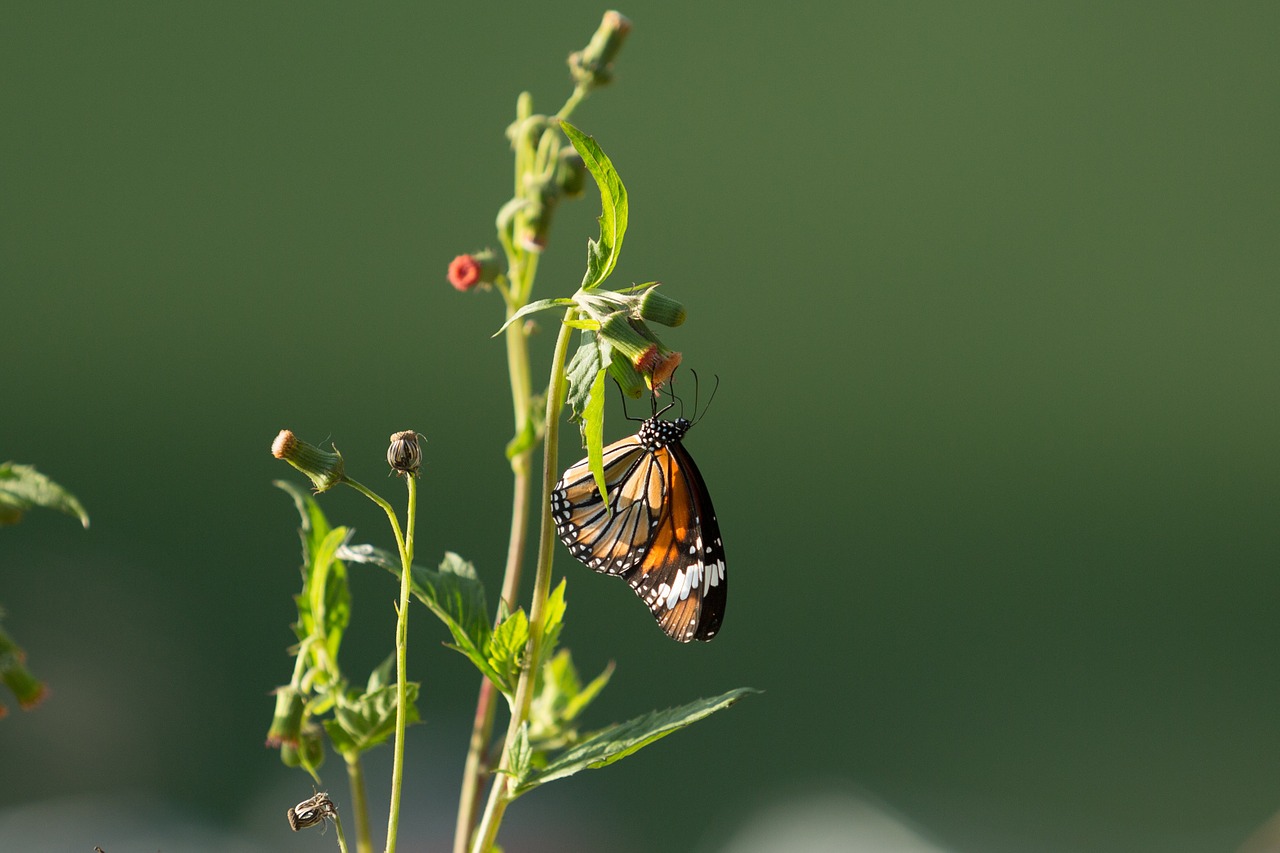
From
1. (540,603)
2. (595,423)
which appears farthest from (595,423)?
(540,603)

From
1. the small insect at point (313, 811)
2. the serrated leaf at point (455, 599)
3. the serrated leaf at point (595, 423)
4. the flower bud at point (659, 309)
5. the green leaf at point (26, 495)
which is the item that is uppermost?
the flower bud at point (659, 309)

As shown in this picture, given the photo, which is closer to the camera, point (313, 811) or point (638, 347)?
point (638, 347)

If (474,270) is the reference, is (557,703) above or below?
below

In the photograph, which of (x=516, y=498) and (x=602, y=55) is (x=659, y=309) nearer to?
(x=516, y=498)

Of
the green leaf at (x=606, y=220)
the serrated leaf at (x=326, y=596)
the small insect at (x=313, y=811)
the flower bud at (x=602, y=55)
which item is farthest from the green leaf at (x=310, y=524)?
the flower bud at (x=602, y=55)

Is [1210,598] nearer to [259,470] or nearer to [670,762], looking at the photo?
[670,762]

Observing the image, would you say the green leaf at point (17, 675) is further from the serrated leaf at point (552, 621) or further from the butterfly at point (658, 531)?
the butterfly at point (658, 531)
